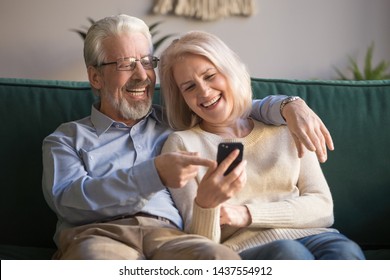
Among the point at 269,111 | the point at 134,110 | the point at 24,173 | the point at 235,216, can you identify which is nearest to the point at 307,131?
the point at 269,111

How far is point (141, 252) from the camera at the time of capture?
54.1 inches

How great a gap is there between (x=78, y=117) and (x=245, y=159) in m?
0.54

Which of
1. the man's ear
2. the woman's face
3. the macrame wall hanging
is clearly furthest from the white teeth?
A: the macrame wall hanging

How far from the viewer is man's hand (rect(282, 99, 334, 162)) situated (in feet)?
4.78

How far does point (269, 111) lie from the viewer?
1.59 metres

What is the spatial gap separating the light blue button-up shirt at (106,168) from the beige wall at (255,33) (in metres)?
2.04

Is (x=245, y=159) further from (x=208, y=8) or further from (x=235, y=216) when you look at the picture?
(x=208, y=8)

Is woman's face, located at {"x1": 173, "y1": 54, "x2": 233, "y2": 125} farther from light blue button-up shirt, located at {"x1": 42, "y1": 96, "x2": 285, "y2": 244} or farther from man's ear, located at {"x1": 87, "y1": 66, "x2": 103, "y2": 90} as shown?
man's ear, located at {"x1": 87, "y1": 66, "x2": 103, "y2": 90}

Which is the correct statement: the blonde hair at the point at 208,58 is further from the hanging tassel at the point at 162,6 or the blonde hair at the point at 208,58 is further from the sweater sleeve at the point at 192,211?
the hanging tassel at the point at 162,6

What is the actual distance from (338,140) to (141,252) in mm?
717

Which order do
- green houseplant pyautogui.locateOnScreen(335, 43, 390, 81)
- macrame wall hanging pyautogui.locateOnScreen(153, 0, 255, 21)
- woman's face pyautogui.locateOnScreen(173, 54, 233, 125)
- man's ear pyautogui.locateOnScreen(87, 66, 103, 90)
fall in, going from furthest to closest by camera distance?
macrame wall hanging pyautogui.locateOnScreen(153, 0, 255, 21) → green houseplant pyautogui.locateOnScreen(335, 43, 390, 81) → man's ear pyautogui.locateOnScreen(87, 66, 103, 90) → woman's face pyautogui.locateOnScreen(173, 54, 233, 125)

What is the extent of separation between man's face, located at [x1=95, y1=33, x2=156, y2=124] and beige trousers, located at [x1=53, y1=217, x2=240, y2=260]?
33cm

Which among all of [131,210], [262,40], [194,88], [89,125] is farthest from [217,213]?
[262,40]

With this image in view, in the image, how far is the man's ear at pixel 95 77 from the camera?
66.3 inches
